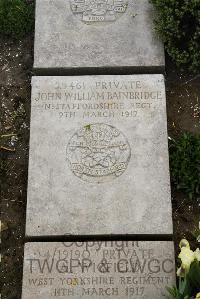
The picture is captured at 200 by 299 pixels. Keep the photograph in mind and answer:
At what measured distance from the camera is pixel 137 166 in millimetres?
4375

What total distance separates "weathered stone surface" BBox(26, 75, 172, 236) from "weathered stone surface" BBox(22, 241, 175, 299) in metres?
0.12

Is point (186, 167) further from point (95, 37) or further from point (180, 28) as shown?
point (95, 37)

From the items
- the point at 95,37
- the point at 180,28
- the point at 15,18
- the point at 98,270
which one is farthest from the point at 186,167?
the point at 15,18

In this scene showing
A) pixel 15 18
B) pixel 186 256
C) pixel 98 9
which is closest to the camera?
pixel 186 256

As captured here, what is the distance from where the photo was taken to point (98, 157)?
14.4 ft

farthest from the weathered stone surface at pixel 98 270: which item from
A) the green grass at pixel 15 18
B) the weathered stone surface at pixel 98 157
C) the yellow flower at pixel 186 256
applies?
A: the green grass at pixel 15 18

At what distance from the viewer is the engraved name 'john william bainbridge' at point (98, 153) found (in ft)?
14.3

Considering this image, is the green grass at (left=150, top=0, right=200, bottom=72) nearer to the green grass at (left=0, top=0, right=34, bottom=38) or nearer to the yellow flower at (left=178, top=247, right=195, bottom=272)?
the green grass at (left=0, top=0, right=34, bottom=38)

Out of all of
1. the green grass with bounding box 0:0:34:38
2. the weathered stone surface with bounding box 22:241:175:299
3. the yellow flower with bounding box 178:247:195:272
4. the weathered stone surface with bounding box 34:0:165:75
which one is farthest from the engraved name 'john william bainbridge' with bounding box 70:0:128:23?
the yellow flower with bounding box 178:247:195:272

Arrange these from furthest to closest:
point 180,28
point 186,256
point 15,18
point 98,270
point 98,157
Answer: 1. point 15,18
2. point 180,28
3. point 98,157
4. point 98,270
5. point 186,256

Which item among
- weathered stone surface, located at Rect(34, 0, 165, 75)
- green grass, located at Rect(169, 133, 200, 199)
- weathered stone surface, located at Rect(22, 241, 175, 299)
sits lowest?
weathered stone surface, located at Rect(22, 241, 175, 299)

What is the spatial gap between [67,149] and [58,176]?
0.24m

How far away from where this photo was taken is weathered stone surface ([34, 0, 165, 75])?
4.85 meters

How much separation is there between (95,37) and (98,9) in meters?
0.30
